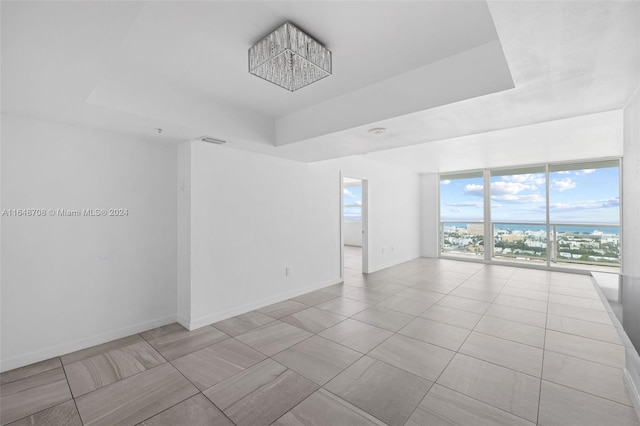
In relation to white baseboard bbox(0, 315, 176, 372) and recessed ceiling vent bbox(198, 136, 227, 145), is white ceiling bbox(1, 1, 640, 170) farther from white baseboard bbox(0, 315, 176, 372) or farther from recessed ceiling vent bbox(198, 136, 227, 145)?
white baseboard bbox(0, 315, 176, 372)

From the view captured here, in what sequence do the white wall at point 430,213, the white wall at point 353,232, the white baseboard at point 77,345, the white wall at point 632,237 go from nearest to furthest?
the white wall at point 632,237
the white baseboard at point 77,345
the white wall at point 430,213
the white wall at point 353,232

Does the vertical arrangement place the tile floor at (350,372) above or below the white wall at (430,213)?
below

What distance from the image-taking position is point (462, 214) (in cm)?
764

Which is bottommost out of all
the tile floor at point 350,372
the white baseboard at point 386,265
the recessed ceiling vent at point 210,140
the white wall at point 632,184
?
the tile floor at point 350,372

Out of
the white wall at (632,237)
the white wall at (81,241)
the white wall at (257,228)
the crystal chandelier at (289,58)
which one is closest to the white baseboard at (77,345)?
the white wall at (81,241)

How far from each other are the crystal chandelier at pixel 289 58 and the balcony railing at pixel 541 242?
689 cm

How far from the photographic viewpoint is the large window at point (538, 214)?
5.81 meters

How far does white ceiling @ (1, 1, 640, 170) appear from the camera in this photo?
1.33 meters

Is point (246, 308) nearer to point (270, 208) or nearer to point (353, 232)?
point (270, 208)

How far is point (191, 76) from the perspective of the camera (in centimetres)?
242

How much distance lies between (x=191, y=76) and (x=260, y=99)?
0.74 m

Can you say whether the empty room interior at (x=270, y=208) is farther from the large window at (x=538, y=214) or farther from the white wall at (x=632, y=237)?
the large window at (x=538, y=214)

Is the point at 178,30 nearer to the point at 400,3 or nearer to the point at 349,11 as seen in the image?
the point at 349,11

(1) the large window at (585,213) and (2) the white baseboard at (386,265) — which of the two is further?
(2) the white baseboard at (386,265)
